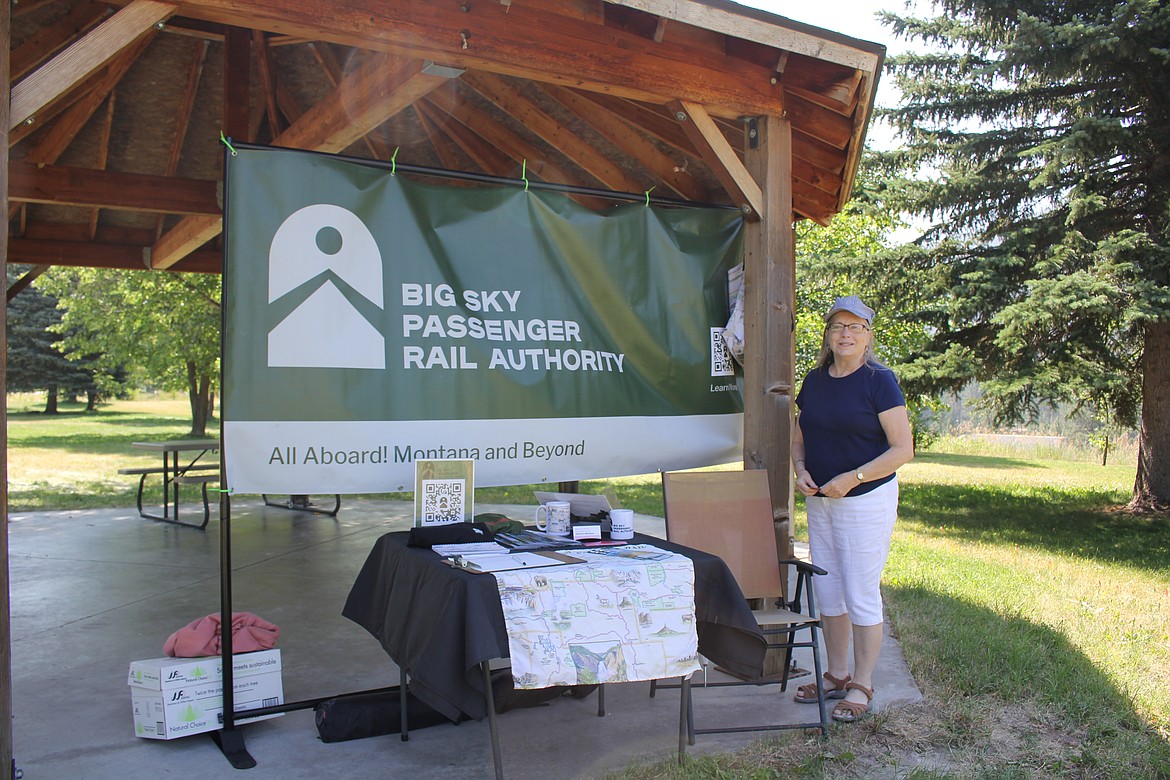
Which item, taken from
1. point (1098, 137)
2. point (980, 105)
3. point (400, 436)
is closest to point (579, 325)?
point (400, 436)

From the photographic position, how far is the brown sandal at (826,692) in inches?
152

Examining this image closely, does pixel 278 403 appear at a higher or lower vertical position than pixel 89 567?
higher

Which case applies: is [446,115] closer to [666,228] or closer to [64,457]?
[666,228]

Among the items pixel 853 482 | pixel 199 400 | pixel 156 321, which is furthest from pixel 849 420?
pixel 199 400

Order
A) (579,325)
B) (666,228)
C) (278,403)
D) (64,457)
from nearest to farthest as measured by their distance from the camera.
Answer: (278,403) → (579,325) → (666,228) → (64,457)

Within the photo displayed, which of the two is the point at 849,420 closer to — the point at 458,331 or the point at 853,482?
the point at 853,482

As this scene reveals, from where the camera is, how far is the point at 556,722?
3574 mm

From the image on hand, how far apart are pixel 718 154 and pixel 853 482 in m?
1.64

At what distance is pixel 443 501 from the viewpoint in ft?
11.2

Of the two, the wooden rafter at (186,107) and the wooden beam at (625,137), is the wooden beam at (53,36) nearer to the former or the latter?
the wooden rafter at (186,107)

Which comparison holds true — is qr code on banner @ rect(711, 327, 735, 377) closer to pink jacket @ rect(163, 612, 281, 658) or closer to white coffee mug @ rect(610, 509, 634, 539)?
white coffee mug @ rect(610, 509, 634, 539)

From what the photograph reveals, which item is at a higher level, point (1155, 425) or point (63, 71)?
point (63, 71)

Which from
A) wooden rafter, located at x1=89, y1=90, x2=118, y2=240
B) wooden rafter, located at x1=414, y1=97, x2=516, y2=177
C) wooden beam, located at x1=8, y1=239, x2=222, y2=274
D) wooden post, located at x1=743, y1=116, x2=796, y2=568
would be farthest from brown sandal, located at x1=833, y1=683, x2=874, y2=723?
wooden beam, located at x1=8, y1=239, x2=222, y2=274

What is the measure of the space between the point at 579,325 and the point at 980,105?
7.84 metres
